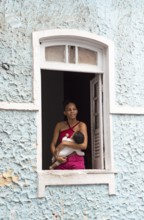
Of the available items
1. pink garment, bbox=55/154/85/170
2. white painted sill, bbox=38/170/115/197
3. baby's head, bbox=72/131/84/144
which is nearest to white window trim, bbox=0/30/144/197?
white painted sill, bbox=38/170/115/197

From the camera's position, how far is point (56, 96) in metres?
11.2

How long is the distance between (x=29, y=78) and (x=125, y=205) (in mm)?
2394

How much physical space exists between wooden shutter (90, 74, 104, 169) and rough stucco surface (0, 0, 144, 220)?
0.79ft

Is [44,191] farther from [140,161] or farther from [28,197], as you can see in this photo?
[140,161]

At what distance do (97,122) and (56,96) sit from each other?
2877 millimetres

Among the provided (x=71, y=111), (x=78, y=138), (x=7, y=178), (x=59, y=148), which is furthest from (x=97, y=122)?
(x=7, y=178)

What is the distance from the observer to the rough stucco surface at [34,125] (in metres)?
7.57

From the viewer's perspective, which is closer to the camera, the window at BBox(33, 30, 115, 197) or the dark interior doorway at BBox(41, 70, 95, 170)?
the window at BBox(33, 30, 115, 197)

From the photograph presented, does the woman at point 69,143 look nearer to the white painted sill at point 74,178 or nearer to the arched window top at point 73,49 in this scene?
the white painted sill at point 74,178

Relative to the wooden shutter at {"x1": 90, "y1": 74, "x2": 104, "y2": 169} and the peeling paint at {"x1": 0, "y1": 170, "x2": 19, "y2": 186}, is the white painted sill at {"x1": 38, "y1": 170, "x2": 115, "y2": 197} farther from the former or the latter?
the peeling paint at {"x1": 0, "y1": 170, "x2": 19, "y2": 186}

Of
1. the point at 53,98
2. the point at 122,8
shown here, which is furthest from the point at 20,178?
the point at 53,98

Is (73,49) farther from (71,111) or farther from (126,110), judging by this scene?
(126,110)

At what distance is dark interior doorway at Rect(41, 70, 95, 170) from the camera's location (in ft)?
32.0

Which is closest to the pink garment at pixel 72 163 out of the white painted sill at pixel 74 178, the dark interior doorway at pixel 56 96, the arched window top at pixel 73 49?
the white painted sill at pixel 74 178
